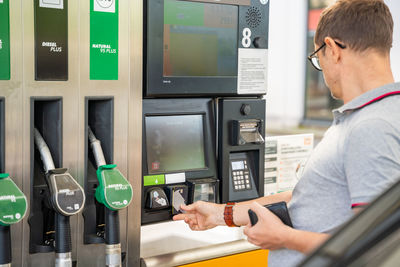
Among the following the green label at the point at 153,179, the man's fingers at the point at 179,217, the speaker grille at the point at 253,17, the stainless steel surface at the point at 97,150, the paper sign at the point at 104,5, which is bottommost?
the man's fingers at the point at 179,217

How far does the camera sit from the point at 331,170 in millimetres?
1470

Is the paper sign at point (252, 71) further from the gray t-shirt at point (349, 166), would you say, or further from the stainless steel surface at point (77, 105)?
the gray t-shirt at point (349, 166)

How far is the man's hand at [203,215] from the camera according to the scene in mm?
1926

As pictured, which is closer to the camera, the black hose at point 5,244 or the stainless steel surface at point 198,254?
the black hose at point 5,244

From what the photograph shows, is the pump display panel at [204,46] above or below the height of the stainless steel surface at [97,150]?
above

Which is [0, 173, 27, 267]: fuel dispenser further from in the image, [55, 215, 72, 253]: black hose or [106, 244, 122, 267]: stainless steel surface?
[106, 244, 122, 267]: stainless steel surface

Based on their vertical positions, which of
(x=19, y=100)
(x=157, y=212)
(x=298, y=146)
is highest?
(x=19, y=100)

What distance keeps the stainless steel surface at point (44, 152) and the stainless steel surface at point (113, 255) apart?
1.04 feet

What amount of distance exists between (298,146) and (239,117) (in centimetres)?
65

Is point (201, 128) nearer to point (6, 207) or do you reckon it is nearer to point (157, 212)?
point (157, 212)

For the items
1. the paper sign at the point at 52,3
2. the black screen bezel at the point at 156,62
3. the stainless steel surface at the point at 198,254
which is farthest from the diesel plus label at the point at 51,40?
the stainless steel surface at the point at 198,254

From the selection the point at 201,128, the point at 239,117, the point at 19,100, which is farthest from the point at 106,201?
the point at 239,117

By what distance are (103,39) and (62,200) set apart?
22.0 inches

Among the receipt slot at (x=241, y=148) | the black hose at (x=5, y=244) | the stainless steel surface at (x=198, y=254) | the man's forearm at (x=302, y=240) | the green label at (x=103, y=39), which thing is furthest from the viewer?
the receipt slot at (x=241, y=148)
